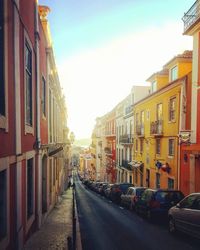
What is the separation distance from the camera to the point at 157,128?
26.2 m

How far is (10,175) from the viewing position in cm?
717

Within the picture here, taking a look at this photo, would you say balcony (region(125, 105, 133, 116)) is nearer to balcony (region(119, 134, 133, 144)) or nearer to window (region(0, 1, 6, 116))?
balcony (region(119, 134, 133, 144))

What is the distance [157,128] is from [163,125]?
3.54ft


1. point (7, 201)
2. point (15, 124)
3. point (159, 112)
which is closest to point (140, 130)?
point (159, 112)

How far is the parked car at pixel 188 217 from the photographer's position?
9773 mm

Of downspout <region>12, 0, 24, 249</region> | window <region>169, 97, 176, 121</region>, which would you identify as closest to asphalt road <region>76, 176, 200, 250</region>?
downspout <region>12, 0, 24, 249</region>

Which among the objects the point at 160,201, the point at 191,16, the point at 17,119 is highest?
the point at 191,16

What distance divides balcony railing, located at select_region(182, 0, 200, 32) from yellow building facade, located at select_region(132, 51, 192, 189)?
299 centimetres

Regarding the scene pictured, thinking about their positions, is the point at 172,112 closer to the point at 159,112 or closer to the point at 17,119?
the point at 159,112

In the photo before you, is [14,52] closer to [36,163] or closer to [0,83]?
[0,83]

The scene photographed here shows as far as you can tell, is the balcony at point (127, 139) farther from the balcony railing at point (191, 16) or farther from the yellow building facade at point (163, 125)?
the balcony railing at point (191, 16)

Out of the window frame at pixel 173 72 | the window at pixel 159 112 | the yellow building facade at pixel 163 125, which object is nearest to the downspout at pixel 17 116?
the yellow building facade at pixel 163 125

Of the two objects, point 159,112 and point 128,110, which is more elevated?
point 128,110

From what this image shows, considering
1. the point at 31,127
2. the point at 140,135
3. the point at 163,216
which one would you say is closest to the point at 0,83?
the point at 31,127
